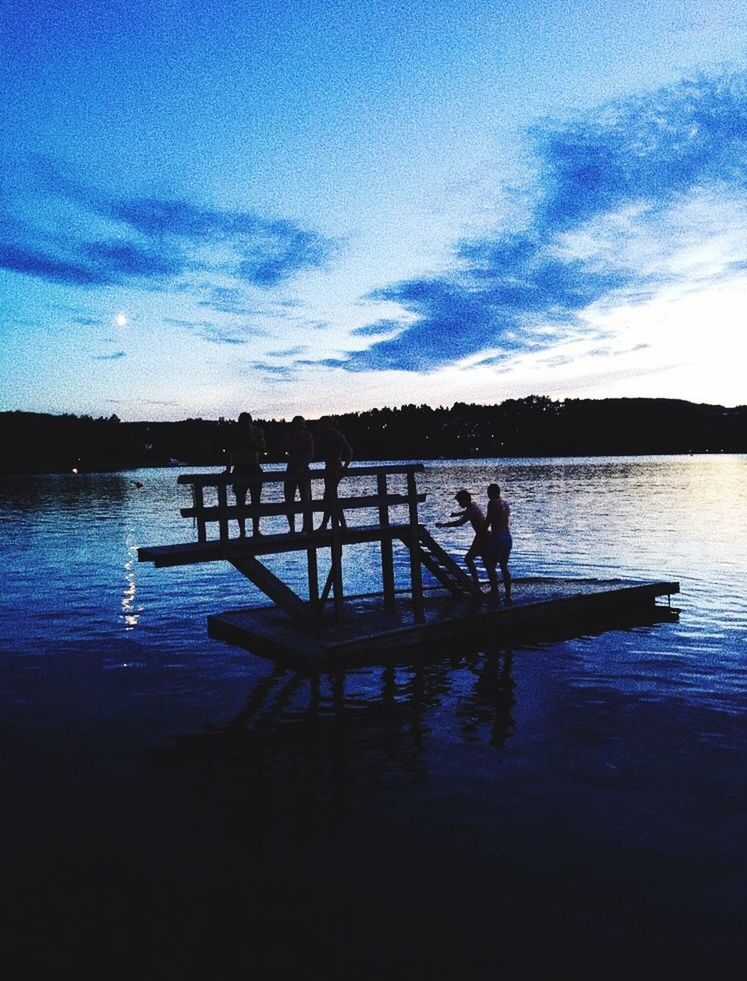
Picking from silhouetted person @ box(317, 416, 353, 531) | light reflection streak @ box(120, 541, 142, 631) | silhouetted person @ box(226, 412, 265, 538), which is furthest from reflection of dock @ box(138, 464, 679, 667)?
light reflection streak @ box(120, 541, 142, 631)

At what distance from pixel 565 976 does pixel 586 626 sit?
39.5ft

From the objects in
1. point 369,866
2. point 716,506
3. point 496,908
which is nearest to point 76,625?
point 369,866

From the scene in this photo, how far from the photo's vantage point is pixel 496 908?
6.03m

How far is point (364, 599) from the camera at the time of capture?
17.4 meters

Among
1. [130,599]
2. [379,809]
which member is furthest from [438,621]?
[130,599]

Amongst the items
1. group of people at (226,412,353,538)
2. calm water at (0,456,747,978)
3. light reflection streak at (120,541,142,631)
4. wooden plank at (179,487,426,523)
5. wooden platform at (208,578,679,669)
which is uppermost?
group of people at (226,412,353,538)

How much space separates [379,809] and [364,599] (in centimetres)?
965

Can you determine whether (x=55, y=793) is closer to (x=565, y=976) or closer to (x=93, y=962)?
(x=93, y=962)

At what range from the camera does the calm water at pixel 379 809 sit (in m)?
5.65

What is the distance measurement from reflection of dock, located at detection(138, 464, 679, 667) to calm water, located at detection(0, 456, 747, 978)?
25.8 inches

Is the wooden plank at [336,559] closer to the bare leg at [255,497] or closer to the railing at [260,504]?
the railing at [260,504]

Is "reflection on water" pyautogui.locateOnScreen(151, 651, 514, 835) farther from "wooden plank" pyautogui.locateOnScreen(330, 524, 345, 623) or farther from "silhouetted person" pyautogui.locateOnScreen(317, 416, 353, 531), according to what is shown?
"silhouetted person" pyautogui.locateOnScreen(317, 416, 353, 531)

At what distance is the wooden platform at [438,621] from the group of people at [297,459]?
2.15m

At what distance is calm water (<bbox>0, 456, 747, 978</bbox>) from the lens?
5652 millimetres
